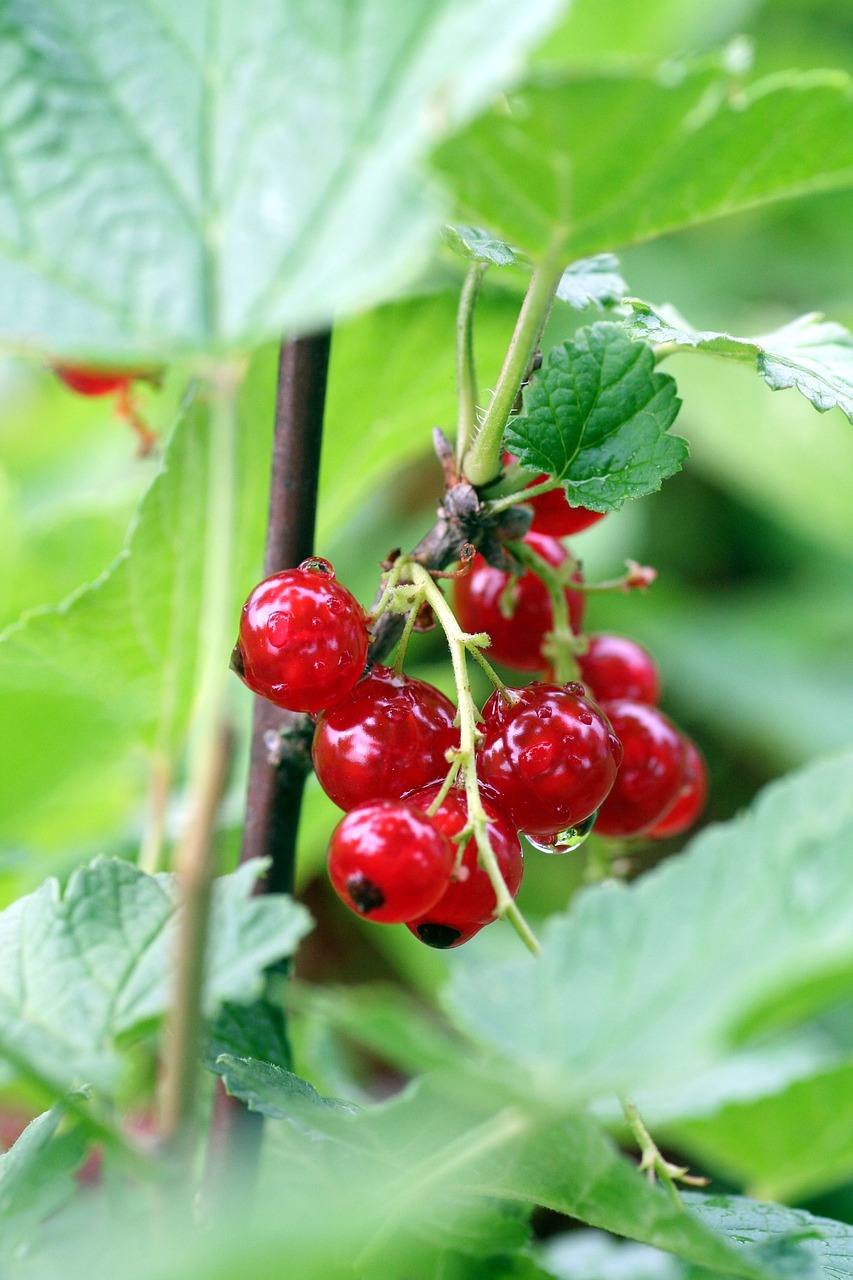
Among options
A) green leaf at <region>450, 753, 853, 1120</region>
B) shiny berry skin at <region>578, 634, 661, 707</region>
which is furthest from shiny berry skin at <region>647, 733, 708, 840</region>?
green leaf at <region>450, 753, 853, 1120</region>

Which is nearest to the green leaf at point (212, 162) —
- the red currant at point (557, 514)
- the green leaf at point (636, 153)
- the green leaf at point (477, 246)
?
the green leaf at point (636, 153)

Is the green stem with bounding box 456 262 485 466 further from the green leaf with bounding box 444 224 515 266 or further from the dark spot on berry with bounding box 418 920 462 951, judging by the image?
the dark spot on berry with bounding box 418 920 462 951

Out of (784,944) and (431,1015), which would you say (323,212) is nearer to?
(784,944)

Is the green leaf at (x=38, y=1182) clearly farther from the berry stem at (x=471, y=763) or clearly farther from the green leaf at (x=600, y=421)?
the green leaf at (x=600, y=421)

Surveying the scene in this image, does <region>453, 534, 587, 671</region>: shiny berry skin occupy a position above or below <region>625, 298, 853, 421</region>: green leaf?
below

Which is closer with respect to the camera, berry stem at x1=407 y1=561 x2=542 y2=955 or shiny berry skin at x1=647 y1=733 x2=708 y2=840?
berry stem at x1=407 y1=561 x2=542 y2=955

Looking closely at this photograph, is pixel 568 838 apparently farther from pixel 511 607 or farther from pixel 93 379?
pixel 93 379

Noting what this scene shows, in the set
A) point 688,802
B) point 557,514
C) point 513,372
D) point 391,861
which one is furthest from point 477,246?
point 688,802
